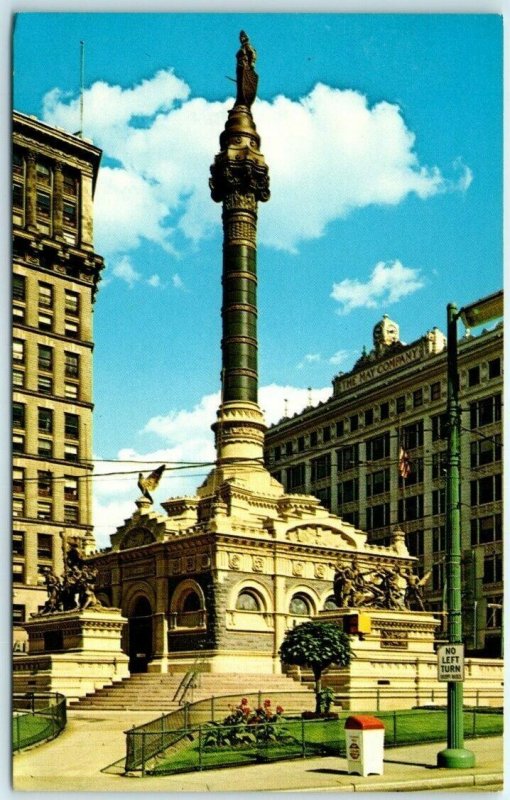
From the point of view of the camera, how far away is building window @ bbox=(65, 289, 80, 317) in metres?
54.4

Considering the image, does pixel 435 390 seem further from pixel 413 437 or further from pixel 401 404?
pixel 413 437

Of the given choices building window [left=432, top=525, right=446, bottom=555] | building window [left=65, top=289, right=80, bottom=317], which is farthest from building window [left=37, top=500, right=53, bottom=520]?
building window [left=432, top=525, right=446, bottom=555]

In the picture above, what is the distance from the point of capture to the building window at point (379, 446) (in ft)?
226

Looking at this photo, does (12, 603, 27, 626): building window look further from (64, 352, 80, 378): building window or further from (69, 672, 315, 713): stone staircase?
(64, 352, 80, 378): building window

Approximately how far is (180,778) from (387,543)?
46.7 meters

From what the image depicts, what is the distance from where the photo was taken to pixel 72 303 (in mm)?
55312

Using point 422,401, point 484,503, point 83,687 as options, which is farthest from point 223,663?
point 422,401

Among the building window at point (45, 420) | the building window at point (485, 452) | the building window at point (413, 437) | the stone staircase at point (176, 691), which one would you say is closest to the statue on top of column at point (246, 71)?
the stone staircase at point (176, 691)

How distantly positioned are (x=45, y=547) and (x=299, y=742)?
27607 mm

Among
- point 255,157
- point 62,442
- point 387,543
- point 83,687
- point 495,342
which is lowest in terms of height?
point 83,687

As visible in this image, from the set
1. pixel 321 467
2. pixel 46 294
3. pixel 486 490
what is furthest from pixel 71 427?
pixel 321 467

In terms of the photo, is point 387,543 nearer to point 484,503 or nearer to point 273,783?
point 484,503

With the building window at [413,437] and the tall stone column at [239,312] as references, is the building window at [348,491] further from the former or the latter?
the tall stone column at [239,312]

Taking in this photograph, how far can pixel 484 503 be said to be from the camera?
6147 centimetres
